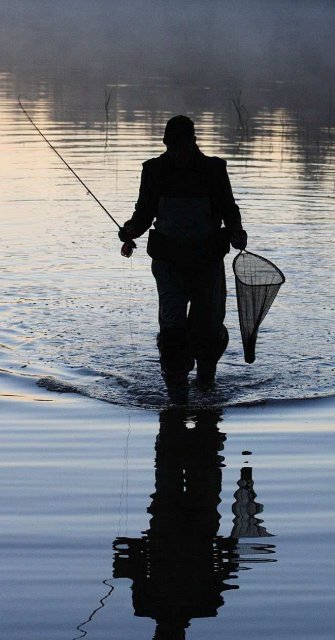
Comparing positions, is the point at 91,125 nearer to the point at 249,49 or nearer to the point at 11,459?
the point at 11,459

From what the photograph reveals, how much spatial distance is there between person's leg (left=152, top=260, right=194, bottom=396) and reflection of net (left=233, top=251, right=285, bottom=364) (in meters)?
0.37

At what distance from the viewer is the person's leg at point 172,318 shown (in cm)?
773

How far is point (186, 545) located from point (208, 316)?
2587mm

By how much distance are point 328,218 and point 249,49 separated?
48713mm

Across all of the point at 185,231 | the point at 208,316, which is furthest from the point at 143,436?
the point at 185,231

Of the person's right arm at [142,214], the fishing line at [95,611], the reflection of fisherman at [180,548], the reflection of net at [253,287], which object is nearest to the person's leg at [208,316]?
the reflection of net at [253,287]

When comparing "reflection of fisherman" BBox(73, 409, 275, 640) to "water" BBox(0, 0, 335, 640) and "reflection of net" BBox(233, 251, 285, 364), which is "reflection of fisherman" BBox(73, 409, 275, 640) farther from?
"reflection of net" BBox(233, 251, 285, 364)

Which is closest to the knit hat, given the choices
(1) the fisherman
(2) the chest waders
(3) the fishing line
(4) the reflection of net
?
(1) the fisherman

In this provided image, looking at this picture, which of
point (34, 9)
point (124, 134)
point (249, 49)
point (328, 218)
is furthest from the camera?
point (34, 9)

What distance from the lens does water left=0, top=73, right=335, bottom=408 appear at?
863cm

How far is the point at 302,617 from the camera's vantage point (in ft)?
15.6

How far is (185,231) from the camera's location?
7.56 m

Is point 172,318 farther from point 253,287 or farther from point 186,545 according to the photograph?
point 186,545

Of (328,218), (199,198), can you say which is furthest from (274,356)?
(328,218)
